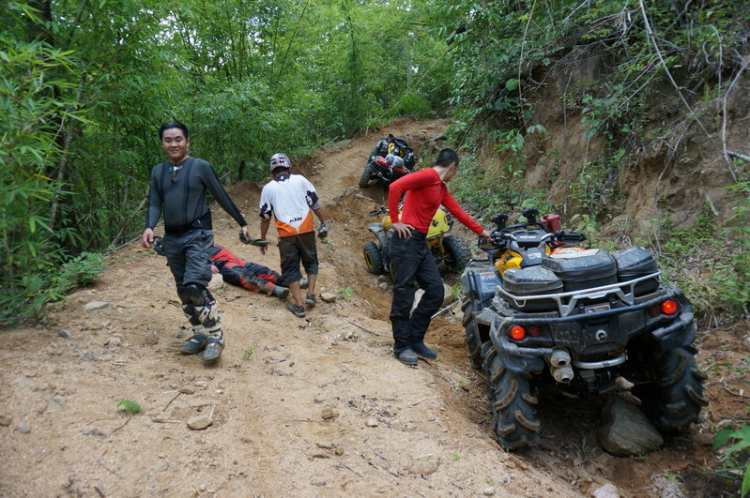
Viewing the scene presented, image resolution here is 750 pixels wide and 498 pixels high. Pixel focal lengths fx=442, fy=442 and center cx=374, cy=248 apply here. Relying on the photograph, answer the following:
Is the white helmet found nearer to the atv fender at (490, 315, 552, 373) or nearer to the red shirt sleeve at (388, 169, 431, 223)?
the red shirt sleeve at (388, 169, 431, 223)

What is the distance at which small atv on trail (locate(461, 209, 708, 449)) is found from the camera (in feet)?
8.28

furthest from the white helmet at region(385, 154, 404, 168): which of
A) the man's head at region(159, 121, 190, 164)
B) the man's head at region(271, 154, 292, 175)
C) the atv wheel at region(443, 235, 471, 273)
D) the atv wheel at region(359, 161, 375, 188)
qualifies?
the man's head at region(159, 121, 190, 164)

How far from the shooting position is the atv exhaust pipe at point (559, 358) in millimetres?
2488

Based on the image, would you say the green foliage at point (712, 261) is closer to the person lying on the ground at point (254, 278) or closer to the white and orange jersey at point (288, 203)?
the white and orange jersey at point (288, 203)

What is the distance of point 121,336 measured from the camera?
143 inches

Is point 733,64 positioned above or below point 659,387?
above

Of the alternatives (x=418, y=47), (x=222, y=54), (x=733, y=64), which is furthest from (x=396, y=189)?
(x=418, y=47)

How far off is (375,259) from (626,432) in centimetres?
504

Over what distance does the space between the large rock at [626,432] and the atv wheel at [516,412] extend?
1.79ft

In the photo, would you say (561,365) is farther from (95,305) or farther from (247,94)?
(247,94)

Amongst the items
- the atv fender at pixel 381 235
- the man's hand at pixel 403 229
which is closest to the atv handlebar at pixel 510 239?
the man's hand at pixel 403 229

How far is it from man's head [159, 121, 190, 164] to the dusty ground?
155 centimetres

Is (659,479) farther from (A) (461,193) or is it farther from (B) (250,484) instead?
(A) (461,193)

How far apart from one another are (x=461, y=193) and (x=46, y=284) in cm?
668
